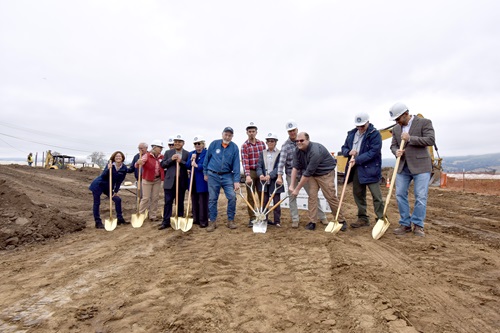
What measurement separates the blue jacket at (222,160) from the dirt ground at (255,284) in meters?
1.35

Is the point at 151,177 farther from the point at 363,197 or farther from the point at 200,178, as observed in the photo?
the point at 363,197

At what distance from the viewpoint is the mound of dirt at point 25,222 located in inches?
214

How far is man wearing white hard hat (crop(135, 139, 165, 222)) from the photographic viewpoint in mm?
7109

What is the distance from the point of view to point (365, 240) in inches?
179

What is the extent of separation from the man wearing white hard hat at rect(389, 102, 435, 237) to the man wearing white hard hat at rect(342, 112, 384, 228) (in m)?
0.33

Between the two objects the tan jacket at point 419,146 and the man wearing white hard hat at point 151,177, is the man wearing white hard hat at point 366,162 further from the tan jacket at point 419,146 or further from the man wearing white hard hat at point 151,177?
the man wearing white hard hat at point 151,177

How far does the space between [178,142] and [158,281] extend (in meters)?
3.80

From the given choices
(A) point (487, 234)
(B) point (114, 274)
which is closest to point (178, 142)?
(B) point (114, 274)

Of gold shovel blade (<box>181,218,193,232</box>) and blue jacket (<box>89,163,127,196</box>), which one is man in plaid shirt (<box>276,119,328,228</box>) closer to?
gold shovel blade (<box>181,218,193,232</box>)

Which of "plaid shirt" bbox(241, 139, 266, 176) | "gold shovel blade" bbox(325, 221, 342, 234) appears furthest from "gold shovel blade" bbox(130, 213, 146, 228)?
"gold shovel blade" bbox(325, 221, 342, 234)

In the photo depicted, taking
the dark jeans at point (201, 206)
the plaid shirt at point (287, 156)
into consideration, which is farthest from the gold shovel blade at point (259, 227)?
the dark jeans at point (201, 206)

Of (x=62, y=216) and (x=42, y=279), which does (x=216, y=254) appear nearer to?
(x=42, y=279)

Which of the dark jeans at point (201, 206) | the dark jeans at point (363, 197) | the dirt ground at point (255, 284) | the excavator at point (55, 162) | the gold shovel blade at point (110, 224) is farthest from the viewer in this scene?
the excavator at point (55, 162)

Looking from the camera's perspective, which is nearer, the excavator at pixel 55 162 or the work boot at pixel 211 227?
the work boot at pixel 211 227
